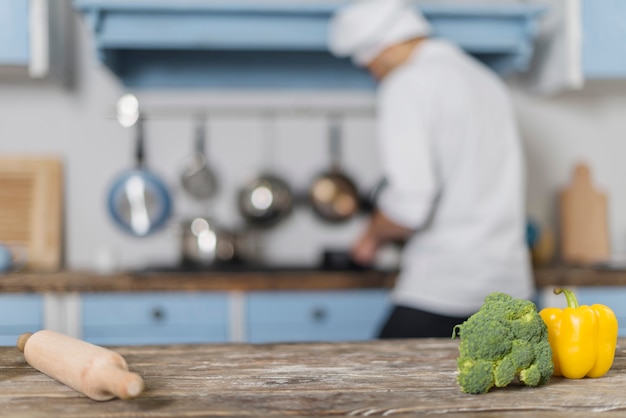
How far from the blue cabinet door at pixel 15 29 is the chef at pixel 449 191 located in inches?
50.9

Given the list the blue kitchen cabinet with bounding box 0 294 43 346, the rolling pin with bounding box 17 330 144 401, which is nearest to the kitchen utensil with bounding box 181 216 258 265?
the blue kitchen cabinet with bounding box 0 294 43 346

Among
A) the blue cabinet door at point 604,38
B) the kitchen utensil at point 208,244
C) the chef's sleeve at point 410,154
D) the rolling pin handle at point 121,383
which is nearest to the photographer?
the rolling pin handle at point 121,383

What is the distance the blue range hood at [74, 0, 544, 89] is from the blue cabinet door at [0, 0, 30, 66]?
0.24m

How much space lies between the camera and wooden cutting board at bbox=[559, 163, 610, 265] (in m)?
2.68

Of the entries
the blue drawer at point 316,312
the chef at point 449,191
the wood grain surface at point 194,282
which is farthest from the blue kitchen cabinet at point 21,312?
the chef at point 449,191

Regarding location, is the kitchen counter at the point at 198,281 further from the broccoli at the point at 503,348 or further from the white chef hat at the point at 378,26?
the broccoli at the point at 503,348

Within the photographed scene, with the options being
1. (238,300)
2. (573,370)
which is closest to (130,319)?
(238,300)

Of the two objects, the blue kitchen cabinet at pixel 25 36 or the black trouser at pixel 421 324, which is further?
the blue kitchen cabinet at pixel 25 36

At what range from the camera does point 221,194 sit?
274 cm

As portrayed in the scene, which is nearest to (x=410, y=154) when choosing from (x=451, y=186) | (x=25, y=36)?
(x=451, y=186)

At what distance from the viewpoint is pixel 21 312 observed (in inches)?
86.0

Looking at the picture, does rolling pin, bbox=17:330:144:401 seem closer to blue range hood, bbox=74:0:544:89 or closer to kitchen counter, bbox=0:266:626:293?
kitchen counter, bbox=0:266:626:293

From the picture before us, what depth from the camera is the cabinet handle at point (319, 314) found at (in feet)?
7.21

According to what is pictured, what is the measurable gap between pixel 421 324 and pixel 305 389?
36.8 inches
